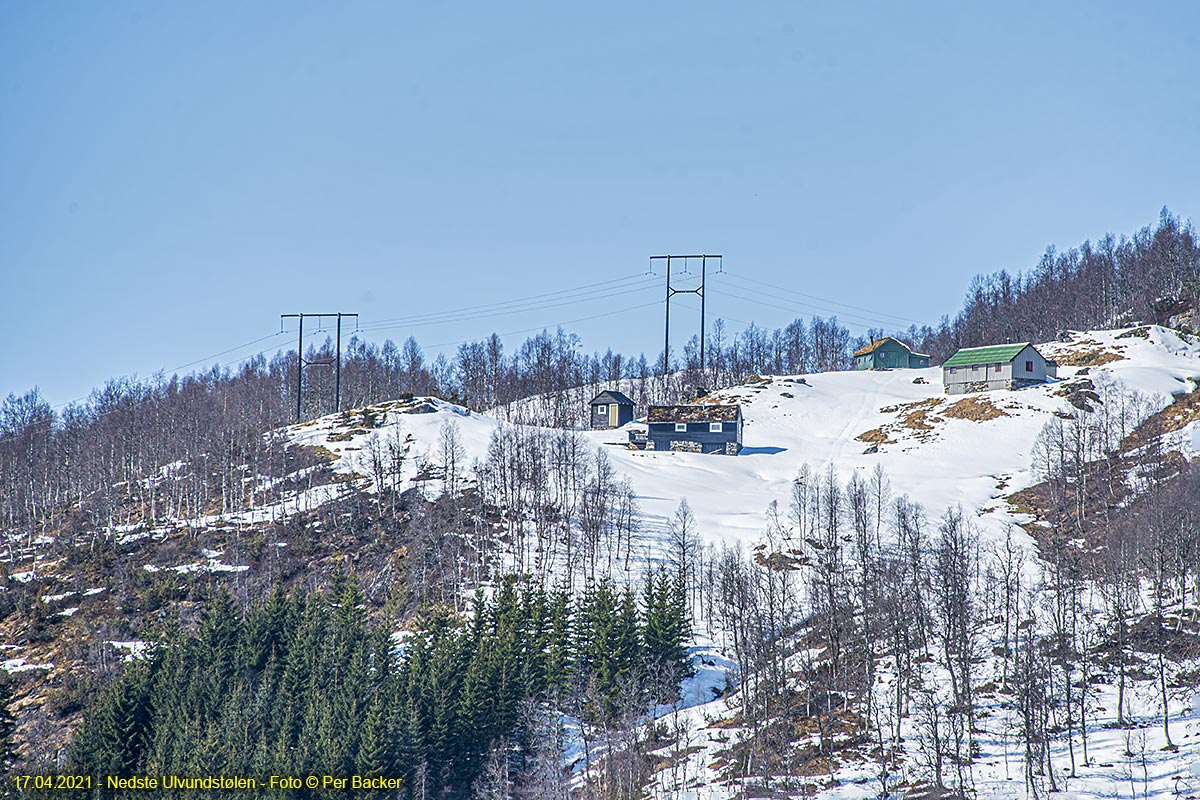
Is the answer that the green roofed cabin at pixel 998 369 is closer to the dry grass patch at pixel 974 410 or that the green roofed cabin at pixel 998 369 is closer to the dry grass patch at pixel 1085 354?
the dry grass patch at pixel 1085 354

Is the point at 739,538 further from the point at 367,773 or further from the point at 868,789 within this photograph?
the point at 367,773

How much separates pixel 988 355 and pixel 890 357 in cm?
3750

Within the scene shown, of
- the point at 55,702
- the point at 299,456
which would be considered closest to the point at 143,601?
the point at 55,702

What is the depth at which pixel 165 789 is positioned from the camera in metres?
49.0

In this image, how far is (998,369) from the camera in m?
139

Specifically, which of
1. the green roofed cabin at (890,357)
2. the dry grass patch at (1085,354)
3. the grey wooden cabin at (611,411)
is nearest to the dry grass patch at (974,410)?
the dry grass patch at (1085,354)

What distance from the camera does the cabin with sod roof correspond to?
127750 millimetres

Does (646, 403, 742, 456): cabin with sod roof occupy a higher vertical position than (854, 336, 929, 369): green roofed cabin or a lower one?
lower

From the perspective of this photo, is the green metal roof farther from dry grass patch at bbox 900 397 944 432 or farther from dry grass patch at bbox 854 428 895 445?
dry grass patch at bbox 854 428 895 445

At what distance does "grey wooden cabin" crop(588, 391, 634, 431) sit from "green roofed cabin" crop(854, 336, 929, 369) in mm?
50059

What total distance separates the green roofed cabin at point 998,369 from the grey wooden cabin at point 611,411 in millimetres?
43008

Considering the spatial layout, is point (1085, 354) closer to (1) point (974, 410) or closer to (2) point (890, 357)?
(1) point (974, 410)

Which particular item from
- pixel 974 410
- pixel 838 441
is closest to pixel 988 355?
pixel 974 410

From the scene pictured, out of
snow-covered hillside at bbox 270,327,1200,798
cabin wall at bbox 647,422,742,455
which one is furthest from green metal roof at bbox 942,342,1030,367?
cabin wall at bbox 647,422,742,455
